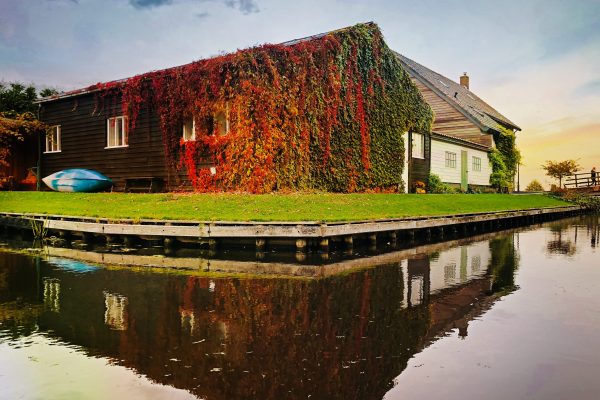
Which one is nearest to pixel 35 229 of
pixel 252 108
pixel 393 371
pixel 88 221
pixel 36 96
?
pixel 88 221

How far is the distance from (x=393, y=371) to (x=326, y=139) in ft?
48.1

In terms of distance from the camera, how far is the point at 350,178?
1930cm

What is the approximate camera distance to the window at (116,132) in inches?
814

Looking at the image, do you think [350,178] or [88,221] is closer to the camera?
[88,221]

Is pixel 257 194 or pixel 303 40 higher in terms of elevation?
pixel 303 40

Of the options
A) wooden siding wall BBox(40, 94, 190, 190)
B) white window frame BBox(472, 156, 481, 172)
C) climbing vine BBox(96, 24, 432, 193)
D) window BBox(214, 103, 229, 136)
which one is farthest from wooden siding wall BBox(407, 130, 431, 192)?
wooden siding wall BBox(40, 94, 190, 190)

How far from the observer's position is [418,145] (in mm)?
24484

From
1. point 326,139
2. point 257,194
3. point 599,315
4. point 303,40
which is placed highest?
point 303,40

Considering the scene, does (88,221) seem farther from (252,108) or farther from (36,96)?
(36,96)

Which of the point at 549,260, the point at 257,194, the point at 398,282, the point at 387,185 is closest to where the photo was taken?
the point at 398,282

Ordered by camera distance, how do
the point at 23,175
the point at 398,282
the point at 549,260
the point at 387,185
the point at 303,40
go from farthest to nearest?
the point at 23,175
the point at 387,185
the point at 303,40
the point at 549,260
the point at 398,282

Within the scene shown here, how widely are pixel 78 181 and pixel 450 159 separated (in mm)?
20378

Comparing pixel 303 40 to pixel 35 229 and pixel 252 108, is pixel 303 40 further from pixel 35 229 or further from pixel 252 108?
pixel 35 229

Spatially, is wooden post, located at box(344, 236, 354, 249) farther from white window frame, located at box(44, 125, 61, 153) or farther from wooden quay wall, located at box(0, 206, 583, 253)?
white window frame, located at box(44, 125, 61, 153)
